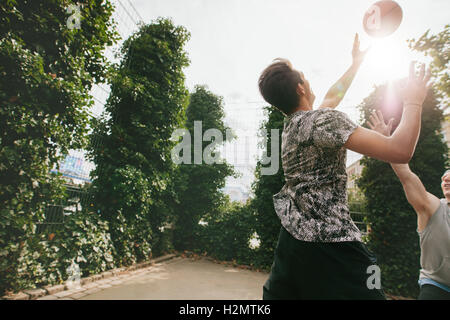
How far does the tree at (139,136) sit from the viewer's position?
556 centimetres

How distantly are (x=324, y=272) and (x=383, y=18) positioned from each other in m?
2.84

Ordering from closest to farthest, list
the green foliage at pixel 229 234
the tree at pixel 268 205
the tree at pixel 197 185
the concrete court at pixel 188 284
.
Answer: the concrete court at pixel 188 284
the tree at pixel 268 205
the green foliage at pixel 229 234
the tree at pixel 197 185

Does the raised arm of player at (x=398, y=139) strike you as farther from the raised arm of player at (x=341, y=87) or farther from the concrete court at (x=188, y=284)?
the concrete court at (x=188, y=284)

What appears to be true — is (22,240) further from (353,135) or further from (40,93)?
(353,135)

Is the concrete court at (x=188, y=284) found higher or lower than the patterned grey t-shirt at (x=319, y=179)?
lower

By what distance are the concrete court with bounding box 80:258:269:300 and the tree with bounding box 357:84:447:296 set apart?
2839 mm

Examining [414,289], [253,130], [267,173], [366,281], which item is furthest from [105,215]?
[414,289]

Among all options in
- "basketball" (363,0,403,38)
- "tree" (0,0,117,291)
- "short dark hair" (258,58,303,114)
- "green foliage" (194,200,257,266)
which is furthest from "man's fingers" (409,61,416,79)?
"green foliage" (194,200,257,266)

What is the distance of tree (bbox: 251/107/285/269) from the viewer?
657 centimetres

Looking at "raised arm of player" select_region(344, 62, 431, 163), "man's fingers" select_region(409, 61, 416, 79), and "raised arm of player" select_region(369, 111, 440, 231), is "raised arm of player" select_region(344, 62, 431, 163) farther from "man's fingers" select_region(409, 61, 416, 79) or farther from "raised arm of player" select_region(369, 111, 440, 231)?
"raised arm of player" select_region(369, 111, 440, 231)

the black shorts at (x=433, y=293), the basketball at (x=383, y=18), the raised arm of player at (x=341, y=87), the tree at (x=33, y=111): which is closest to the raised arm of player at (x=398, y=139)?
the raised arm of player at (x=341, y=87)

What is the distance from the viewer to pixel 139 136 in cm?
629

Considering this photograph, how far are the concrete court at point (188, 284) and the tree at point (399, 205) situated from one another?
2.84m

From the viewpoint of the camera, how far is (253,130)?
26.7 ft
